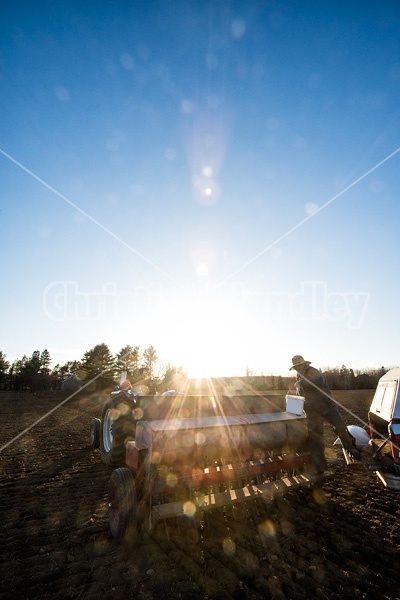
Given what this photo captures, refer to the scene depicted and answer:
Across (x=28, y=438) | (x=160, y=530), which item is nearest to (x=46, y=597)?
(x=160, y=530)

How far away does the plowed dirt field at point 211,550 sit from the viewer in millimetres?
2367

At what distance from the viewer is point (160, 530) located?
10.8 ft

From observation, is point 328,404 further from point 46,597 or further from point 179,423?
point 46,597

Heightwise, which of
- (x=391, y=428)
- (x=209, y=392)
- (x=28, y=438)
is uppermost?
(x=209, y=392)

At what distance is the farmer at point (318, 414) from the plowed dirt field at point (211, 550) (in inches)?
22.8

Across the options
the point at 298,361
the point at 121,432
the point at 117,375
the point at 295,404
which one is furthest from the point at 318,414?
the point at 117,375

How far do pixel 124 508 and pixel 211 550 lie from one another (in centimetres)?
95

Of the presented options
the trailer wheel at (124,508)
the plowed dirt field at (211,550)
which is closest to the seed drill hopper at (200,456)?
the trailer wheel at (124,508)

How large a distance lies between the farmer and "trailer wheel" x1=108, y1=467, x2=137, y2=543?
9.35 ft

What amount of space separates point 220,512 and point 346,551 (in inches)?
56.4

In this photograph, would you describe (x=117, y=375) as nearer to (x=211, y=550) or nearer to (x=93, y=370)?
(x=93, y=370)

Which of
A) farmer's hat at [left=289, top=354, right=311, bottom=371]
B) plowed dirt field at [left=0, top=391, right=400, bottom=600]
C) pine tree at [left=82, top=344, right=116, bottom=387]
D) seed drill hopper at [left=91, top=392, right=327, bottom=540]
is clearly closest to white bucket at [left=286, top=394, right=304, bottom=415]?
seed drill hopper at [left=91, top=392, right=327, bottom=540]

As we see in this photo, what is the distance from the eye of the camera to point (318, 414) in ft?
15.8

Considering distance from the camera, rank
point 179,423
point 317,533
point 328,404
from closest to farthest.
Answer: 1. point 317,533
2. point 179,423
3. point 328,404
